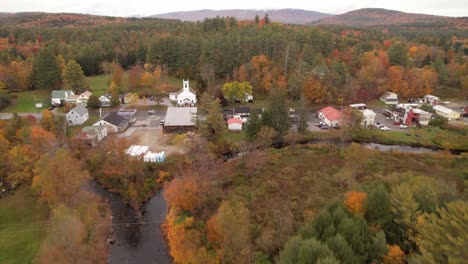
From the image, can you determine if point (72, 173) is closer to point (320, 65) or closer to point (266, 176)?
point (266, 176)

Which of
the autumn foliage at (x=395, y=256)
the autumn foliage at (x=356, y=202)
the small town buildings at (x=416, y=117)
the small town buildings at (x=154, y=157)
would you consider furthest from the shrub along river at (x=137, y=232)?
the small town buildings at (x=416, y=117)

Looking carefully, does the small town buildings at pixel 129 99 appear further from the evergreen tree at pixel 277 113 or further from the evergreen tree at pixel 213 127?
the evergreen tree at pixel 277 113

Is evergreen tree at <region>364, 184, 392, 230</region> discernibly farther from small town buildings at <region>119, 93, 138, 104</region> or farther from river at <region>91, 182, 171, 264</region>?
small town buildings at <region>119, 93, 138, 104</region>

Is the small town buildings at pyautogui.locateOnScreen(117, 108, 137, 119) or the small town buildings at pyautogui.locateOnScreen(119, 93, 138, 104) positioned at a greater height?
the small town buildings at pyautogui.locateOnScreen(119, 93, 138, 104)

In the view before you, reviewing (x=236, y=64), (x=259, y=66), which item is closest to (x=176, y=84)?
(x=236, y=64)

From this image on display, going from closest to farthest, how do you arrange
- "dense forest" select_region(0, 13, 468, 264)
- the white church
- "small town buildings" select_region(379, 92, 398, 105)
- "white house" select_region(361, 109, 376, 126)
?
"dense forest" select_region(0, 13, 468, 264) → "white house" select_region(361, 109, 376, 126) → the white church → "small town buildings" select_region(379, 92, 398, 105)

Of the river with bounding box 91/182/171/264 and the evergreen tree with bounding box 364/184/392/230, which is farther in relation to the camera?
the river with bounding box 91/182/171/264

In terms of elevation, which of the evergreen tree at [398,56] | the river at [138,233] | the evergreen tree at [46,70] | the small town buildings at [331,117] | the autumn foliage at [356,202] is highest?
the evergreen tree at [398,56]

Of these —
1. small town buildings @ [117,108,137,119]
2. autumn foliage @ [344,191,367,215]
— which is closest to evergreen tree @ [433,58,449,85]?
autumn foliage @ [344,191,367,215]
